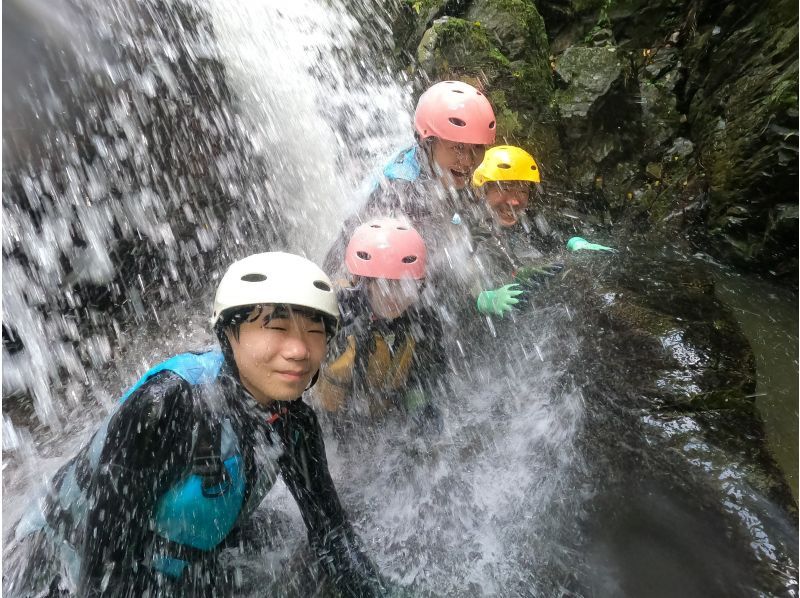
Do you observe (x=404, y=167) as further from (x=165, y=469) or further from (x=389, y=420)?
(x=165, y=469)

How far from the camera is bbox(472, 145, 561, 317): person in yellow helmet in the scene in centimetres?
515

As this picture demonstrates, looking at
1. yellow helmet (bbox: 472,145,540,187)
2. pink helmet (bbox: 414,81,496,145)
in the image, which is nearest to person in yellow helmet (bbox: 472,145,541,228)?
yellow helmet (bbox: 472,145,540,187)

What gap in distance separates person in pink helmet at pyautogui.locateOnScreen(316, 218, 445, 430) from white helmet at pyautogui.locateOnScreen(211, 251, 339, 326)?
105 cm

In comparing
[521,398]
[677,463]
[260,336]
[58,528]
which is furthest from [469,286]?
[58,528]

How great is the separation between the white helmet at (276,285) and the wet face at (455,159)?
2.82m

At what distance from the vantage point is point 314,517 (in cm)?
288

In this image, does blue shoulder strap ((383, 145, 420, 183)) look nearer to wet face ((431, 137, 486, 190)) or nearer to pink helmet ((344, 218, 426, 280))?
wet face ((431, 137, 486, 190))

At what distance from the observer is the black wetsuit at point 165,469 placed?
2061 mm

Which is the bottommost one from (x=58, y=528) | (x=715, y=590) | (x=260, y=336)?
(x=715, y=590)

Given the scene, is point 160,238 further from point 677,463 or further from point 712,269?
point 712,269

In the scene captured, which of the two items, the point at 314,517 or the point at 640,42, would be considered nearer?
the point at 314,517

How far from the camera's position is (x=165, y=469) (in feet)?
7.16

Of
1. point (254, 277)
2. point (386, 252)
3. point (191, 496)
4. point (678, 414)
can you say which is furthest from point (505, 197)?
point (191, 496)

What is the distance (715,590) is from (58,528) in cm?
315
